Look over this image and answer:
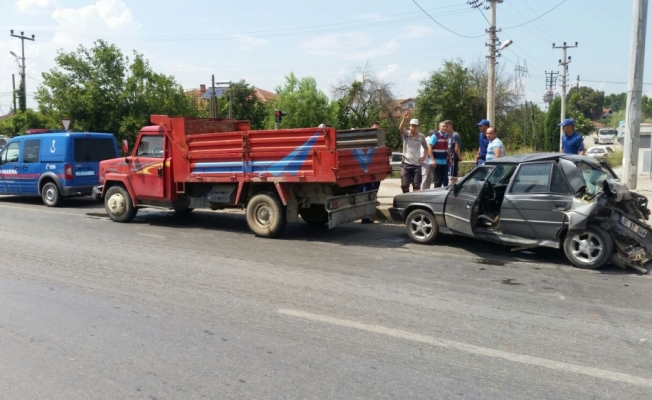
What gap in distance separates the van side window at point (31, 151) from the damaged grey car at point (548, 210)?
426 inches

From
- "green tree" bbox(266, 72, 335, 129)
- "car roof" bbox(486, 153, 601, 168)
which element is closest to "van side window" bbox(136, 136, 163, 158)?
"car roof" bbox(486, 153, 601, 168)

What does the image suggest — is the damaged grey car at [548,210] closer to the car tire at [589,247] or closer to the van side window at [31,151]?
the car tire at [589,247]

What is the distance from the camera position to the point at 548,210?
727 centimetres

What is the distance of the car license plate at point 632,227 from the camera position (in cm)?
695

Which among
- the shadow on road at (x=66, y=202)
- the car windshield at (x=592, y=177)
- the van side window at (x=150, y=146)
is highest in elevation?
the van side window at (x=150, y=146)

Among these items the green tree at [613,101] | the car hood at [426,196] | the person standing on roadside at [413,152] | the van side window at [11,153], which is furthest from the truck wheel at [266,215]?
the green tree at [613,101]

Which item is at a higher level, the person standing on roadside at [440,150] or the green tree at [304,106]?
the green tree at [304,106]

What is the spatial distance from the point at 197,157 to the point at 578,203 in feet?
20.9

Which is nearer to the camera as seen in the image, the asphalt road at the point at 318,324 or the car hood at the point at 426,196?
the asphalt road at the point at 318,324

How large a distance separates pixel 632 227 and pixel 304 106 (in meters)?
53.2

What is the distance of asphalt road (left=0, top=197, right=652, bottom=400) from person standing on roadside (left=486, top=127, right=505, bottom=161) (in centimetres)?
230

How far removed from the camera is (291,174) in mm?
8977

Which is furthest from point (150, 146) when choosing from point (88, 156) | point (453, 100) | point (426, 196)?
point (453, 100)

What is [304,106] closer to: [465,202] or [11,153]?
[11,153]
